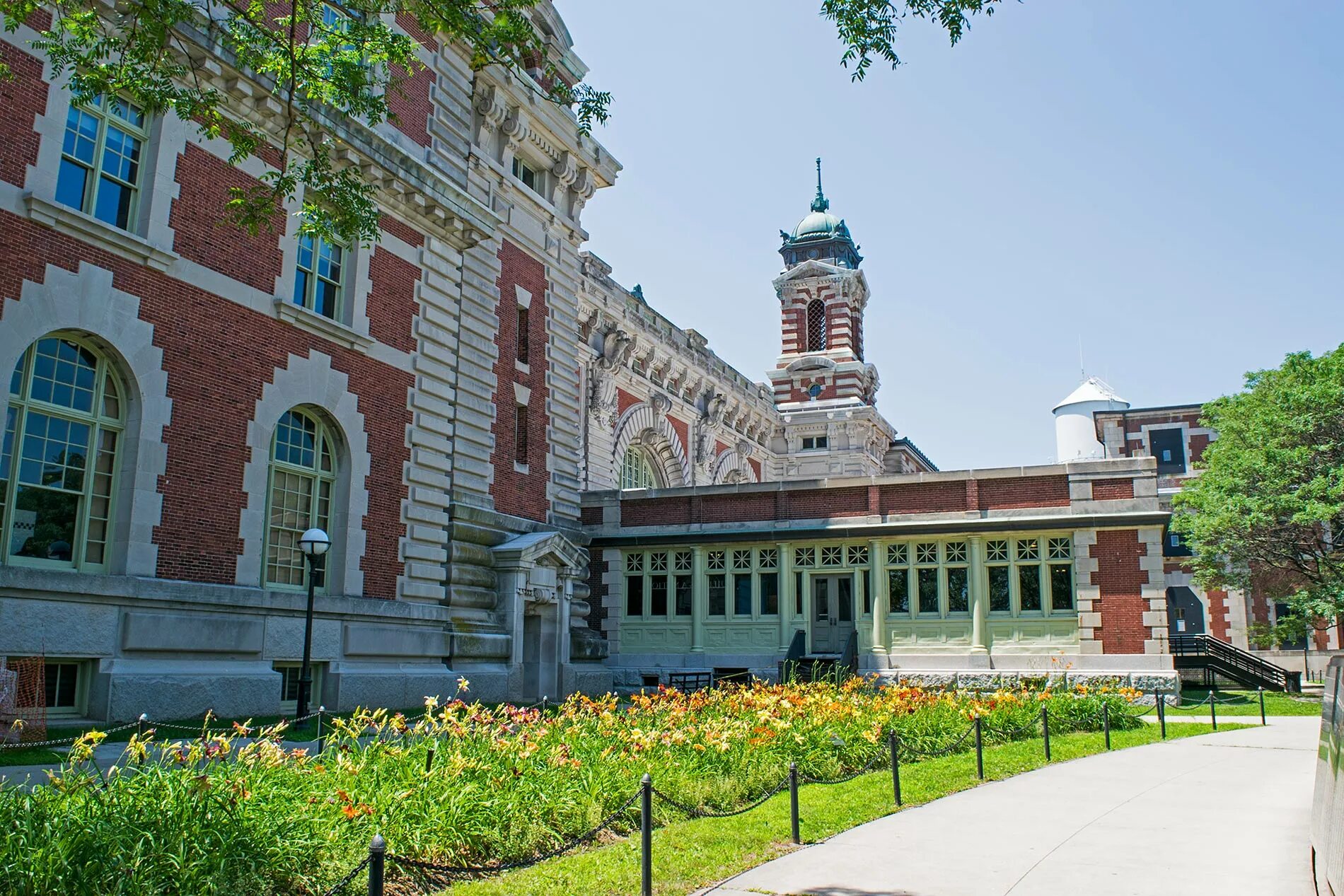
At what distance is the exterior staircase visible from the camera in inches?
1293

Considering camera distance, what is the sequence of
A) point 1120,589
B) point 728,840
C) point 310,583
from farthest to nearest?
point 1120,589 → point 310,583 → point 728,840

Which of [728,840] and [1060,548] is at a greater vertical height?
[1060,548]

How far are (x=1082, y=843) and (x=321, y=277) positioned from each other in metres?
15.9

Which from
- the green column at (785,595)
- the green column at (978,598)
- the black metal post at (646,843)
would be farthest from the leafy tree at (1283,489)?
the black metal post at (646,843)

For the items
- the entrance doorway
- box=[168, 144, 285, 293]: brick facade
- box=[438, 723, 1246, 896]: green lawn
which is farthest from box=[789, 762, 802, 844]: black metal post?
the entrance doorway

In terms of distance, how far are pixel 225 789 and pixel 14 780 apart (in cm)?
466

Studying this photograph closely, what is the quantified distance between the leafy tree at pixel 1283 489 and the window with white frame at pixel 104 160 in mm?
33559

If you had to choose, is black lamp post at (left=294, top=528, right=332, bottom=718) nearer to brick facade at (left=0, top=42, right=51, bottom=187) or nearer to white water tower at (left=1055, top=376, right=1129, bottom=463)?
brick facade at (left=0, top=42, right=51, bottom=187)

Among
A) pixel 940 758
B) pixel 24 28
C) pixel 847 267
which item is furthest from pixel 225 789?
pixel 847 267

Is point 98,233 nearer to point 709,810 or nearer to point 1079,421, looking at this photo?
point 709,810

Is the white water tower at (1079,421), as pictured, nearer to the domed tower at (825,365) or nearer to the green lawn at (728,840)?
the domed tower at (825,365)

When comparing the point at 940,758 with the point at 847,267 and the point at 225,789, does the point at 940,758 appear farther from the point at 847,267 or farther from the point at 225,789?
the point at 847,267

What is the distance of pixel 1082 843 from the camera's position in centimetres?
962

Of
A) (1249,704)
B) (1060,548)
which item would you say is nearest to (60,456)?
(1060,548)
